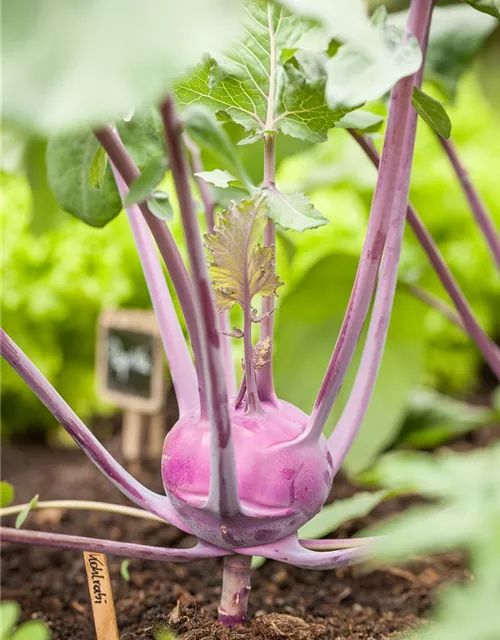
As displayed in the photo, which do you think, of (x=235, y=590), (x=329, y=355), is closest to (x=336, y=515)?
(x=235, y=590)

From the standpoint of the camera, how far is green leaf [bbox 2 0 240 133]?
9.0 inches

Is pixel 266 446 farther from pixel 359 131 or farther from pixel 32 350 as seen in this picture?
pixel 32 350

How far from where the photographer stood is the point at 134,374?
3.28 ft

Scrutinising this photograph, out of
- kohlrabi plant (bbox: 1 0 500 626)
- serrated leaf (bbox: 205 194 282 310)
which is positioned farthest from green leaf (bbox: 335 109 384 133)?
serrated leaf (bbox: 205 194 282 310)

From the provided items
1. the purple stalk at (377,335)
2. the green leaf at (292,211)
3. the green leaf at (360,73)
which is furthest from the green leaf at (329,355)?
the green leaf at (360,73)

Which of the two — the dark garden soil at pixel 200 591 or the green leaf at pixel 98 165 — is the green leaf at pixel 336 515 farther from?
the green leaf at pixel 98 165

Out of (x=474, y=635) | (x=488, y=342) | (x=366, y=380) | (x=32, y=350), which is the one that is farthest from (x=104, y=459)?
(x=32, y=350)

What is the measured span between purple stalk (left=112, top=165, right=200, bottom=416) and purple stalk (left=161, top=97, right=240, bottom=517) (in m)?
0.08

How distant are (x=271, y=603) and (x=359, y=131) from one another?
388 millimetres

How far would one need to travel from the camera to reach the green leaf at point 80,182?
0.55 meters

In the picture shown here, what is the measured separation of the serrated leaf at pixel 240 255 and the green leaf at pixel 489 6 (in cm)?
18

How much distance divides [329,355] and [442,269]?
256 millimetres

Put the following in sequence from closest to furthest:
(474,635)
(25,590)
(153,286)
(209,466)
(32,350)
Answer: (474,635) → (209,466) → (153,286) → (25,590) → (32,350)

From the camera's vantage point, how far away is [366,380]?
0.50m
